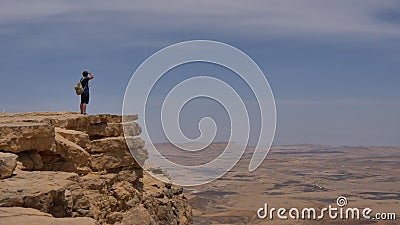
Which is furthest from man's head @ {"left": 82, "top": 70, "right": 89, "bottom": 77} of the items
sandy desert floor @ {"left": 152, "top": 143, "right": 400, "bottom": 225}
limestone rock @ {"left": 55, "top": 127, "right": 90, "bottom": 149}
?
sandy desert floor @ {"left": 152, "top": 143, "right": 400, "bottom": 225}

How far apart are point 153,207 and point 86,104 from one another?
3.51 metres

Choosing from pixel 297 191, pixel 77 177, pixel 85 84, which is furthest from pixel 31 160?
pixel 297 191

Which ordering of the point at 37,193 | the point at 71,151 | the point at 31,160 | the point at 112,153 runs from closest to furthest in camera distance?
1. the point at 37,193
2. the point at 31,160
3. the point at 71,151
4. the point at 112,153

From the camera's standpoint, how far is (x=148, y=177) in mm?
15797

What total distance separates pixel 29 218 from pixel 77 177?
2.30m

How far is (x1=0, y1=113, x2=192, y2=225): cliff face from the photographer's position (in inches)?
244

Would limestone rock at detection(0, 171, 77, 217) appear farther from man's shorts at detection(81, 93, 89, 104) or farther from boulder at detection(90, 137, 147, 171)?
man's shorts at detection(81, 93, 89, 104)

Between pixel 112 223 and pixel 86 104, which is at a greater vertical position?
pixel 86 104

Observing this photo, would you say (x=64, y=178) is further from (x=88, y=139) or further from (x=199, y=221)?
(x=199, y=221)

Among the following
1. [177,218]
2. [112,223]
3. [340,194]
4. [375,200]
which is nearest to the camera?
[112,223]

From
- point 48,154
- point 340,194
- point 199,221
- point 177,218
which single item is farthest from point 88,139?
point 340,194

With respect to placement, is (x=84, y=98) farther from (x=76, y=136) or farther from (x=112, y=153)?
(x=76, y=136)

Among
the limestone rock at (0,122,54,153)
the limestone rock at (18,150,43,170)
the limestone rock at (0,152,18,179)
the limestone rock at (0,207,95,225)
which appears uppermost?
the limestone rock at (0,122,54,153)

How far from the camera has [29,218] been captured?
5.50 metres
